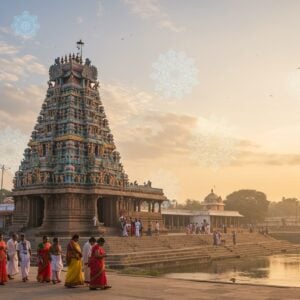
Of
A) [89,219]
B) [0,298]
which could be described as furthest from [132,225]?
[0,298]

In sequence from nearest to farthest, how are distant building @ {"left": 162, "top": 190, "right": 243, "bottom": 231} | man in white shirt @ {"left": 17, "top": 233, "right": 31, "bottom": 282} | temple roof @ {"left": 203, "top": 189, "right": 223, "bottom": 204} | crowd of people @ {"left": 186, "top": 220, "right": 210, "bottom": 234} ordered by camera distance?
man in white shirt @ {"left": 17, "top": 233, "right": 31, "bottom": 282} < crowd of people @ {"left": 186, "top": 220, "right": 210, "bottom": 234} < distant building @ {"left": 162, "top": 190, "right": 243, "bottom": 231} < temple roof @ {"left": 203, "top": 189, "right": 223, "bottom": 204}

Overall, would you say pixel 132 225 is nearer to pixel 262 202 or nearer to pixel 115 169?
pixel 115 169

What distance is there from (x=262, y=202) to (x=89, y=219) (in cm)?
6307

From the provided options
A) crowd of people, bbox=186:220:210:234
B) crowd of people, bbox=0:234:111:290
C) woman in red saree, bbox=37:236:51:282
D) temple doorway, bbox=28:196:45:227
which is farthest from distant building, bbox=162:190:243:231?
woman in red saree, bbox=37:236:51:282

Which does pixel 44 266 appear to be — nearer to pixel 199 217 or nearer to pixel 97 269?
pixel 97 269

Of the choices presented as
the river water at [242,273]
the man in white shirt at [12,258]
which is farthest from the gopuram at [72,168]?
A: the man in white shirt at [12,258]

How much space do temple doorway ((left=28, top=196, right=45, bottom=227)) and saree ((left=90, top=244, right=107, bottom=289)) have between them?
986 inches

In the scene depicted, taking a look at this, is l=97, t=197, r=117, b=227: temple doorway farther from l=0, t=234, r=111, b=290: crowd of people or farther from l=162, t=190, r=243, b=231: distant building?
l=162, t=190, r=243, b=231: distant building

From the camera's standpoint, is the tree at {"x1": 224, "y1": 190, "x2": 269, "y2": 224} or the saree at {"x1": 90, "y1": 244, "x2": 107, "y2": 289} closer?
the saree at {"x1": 90, "y1": 244, "x2": 107, "y2": 289}

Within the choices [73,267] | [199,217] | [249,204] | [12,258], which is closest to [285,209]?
[249,204]

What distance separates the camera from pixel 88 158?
37750 millimetres

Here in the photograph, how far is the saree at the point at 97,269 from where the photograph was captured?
1311cm

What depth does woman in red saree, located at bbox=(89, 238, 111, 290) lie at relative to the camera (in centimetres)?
1311

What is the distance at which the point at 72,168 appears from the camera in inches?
1422
